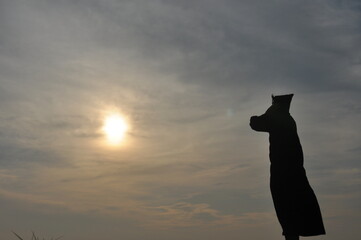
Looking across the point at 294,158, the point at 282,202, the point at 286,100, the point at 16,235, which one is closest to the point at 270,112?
the point at 286,100

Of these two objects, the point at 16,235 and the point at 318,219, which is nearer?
the point at 16,235

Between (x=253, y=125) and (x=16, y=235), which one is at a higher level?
(x=253, y=125)

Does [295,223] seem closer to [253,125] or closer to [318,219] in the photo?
[318,219]

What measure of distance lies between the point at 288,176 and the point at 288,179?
7 centimetres

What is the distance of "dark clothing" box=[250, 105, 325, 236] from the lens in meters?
10.5

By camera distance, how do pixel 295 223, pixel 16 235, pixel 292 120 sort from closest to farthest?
1. pixel 16 235
2. pixel 295 223
3. pixel 292 120

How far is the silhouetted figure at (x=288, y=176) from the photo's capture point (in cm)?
1049

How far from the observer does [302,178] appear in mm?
10828

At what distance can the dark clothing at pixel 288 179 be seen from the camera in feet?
34.4

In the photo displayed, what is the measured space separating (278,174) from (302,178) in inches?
21.7

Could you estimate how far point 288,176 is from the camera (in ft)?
35.4

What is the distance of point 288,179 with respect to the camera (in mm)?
10773

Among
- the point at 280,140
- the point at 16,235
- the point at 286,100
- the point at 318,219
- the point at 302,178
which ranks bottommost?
the point at 16,235

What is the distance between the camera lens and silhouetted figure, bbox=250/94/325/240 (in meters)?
10.5
